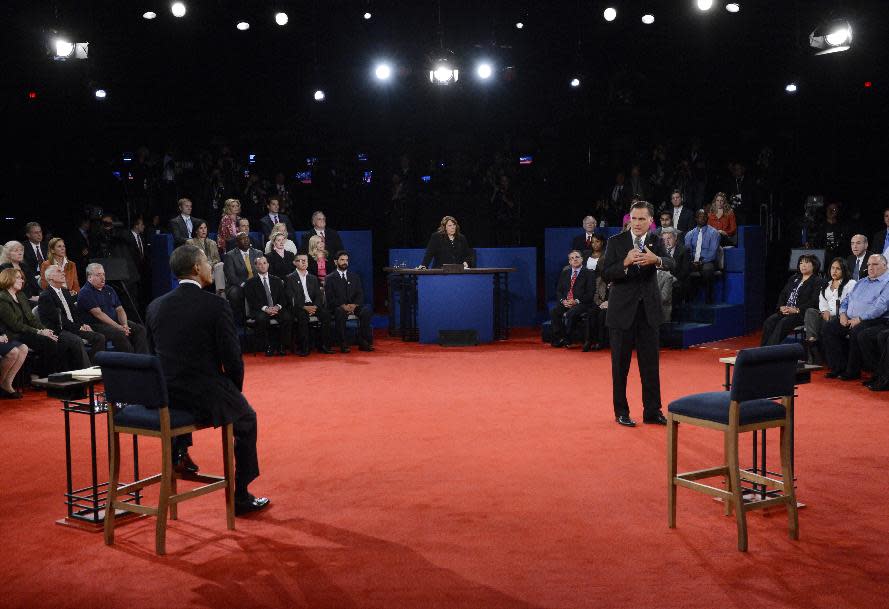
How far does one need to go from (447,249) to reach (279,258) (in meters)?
2.25

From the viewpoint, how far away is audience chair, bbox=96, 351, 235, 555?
386cm

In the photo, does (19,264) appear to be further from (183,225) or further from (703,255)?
(703,255)

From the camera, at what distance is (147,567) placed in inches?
145

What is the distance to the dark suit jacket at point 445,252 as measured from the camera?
11.7 meters

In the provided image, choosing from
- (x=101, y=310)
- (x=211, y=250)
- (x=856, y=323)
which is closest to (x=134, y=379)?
(x=101, y=310)

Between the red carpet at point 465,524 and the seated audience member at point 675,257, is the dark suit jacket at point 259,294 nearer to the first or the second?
the red carpet at point 465,524

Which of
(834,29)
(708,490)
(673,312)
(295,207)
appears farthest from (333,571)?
(295,207)

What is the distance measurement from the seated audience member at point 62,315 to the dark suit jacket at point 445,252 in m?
4.53

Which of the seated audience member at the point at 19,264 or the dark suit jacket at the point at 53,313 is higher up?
the seated audience member at the point at 19,264

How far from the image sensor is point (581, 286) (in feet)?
36.0

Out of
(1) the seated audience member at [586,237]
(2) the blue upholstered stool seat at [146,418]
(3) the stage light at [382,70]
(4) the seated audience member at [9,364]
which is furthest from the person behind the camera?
(3) the stage light at [382,70]

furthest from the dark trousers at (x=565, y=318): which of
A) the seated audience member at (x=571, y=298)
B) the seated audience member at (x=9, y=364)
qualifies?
the seated audience member at (x=9, y=364)

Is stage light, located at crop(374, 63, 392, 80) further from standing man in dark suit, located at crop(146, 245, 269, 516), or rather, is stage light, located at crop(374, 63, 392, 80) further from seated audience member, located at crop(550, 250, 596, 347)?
standing man in dark suit, located at crop(146, 245, 269, 516)

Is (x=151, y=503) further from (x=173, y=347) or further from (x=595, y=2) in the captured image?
(x=595, y=2)
